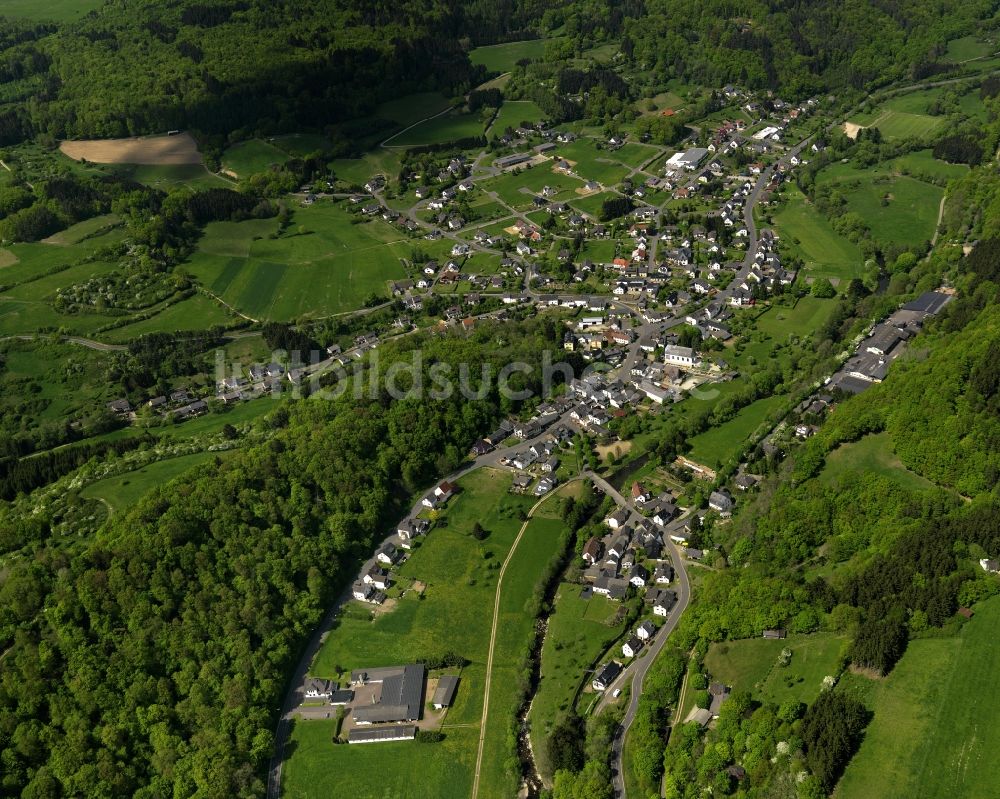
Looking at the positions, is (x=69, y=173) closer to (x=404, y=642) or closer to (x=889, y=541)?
(x=404, y=642)

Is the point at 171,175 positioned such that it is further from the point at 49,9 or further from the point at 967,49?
the point at 967,49

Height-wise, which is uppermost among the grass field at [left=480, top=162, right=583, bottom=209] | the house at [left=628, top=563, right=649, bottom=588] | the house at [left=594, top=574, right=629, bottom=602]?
the grass field at [left=480, top=162, right=583, bottom=209]

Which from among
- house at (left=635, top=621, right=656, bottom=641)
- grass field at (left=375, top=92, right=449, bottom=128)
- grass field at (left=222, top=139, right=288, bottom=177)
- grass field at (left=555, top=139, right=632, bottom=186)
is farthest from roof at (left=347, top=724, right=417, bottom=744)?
grass field at (left=375, top=92, right=449, bottom=128)

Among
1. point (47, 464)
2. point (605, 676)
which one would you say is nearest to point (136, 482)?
point (47, 464)

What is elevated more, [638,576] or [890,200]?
[890,200]

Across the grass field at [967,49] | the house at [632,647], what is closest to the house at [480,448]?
the house at [632,647]

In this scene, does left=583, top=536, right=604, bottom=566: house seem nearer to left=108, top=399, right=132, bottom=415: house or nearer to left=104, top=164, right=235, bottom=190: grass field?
left=108, top=399, right=132, bottom=415: house
